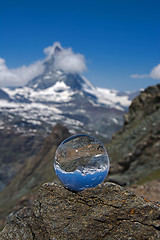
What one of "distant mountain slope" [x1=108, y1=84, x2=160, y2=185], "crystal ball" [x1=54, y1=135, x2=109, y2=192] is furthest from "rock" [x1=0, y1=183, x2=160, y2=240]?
"distant mountain slope" [x1=108, y1=84, x2=160, y2=185]

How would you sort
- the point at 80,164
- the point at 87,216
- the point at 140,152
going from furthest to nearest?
the point at 140,152, the point at 80,164, the point at 87,216

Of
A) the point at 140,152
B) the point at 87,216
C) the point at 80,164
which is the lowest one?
the point at 87,216

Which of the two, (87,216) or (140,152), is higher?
(140,152)

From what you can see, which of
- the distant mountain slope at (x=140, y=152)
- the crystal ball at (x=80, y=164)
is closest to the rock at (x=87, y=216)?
the crystal ball at (x=80, y=164)

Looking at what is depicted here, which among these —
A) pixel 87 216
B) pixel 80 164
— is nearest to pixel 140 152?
pixel 80 164

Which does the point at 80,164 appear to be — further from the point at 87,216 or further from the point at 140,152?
the point at 140,152

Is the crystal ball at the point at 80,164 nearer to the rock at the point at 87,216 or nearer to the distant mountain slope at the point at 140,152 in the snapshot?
the rock at the point at 87,216

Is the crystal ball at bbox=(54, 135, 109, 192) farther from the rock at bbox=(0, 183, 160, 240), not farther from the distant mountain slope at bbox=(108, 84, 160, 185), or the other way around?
the distant mountain slope at bbox=(108, 84, 160, 185)

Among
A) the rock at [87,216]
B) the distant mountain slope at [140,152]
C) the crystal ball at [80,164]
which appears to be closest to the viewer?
the rock at [87,216]
